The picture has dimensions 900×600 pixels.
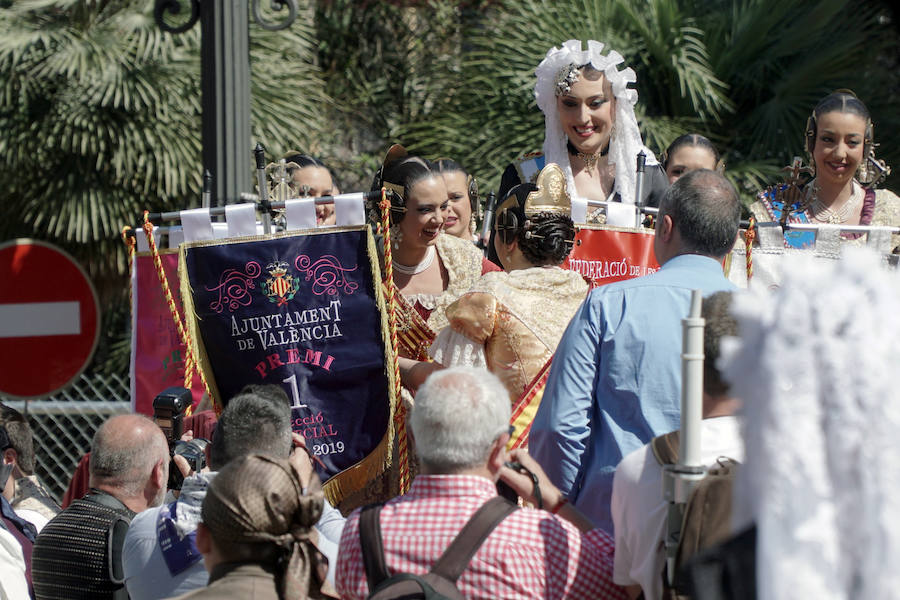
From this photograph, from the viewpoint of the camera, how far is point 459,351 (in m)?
3.93

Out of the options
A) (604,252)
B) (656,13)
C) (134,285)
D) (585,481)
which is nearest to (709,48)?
(656,13)

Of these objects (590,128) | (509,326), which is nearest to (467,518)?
(509,326)

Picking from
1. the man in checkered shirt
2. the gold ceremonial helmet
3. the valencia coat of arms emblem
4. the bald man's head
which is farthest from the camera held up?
the man in checkered shirt

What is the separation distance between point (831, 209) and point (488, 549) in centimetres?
331

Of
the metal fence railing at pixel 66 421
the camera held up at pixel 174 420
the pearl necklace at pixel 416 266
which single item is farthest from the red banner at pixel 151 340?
the metal fence railing at pixel 66 421

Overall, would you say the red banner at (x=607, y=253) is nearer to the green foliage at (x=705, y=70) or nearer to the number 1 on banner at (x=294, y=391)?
the number 1 on banner at (x=294, y=391)

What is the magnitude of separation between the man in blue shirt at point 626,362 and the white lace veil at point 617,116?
86.1 inches

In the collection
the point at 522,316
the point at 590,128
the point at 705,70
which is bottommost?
the point at 522,316

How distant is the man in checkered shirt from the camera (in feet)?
8.79

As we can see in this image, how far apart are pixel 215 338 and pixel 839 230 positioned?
2.36 metres

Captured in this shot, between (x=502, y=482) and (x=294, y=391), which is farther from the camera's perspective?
(x=294, y=391)

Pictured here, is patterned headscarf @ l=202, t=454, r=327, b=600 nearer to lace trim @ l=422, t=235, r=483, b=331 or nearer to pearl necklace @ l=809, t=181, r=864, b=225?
lace trim @ l=422, t=235, r=483, b=331

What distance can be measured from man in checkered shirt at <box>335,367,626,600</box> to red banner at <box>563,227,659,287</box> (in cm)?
219

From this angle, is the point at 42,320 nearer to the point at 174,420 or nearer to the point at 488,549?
the point at 174,420
